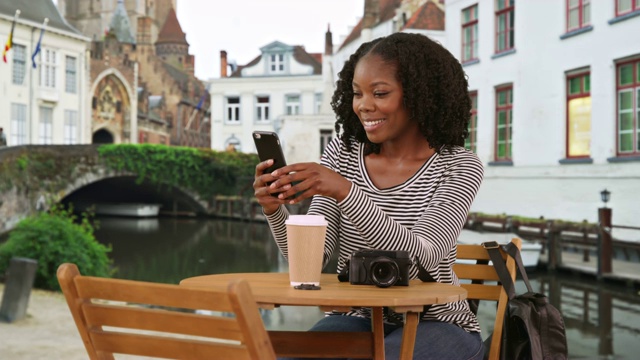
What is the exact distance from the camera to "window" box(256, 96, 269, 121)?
32094 millimetres

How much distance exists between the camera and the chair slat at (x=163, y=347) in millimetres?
1161

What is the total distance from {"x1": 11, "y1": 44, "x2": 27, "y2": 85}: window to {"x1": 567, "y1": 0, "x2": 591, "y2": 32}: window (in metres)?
19.4

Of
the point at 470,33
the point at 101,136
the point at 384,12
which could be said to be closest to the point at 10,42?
the point at 101,136

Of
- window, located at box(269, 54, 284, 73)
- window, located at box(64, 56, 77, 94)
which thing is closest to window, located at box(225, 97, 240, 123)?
window, located at box(269, 54, 284, 73)

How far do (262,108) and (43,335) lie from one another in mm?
27276

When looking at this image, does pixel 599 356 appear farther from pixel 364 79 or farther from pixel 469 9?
pixel 469 9

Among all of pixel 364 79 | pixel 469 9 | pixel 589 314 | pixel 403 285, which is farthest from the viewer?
pixel 469 9

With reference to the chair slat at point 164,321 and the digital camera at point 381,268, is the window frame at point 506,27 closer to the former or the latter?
the digital camera at point 381,268

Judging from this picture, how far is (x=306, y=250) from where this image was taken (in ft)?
4.92

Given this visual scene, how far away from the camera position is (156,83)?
44.2 meters

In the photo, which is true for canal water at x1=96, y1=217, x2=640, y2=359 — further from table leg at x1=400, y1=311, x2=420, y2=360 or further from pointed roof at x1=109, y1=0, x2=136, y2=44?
pointed roof at x1=109, y1=0, x2=136, y2=44

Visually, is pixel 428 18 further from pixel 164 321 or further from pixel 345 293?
pixel 164 321

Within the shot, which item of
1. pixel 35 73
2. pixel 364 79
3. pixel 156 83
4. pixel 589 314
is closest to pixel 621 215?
pixel 589 314

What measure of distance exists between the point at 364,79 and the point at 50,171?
21858 mm
